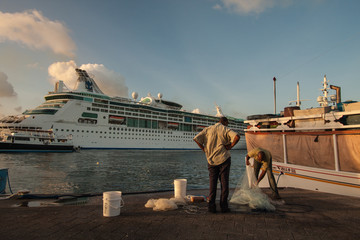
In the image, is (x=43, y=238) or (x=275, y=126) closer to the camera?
(x=43, y=238)

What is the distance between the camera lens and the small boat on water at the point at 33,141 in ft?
104

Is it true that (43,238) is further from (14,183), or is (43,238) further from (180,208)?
(14,183)

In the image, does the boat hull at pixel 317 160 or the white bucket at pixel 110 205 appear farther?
the boat hull at pixel 317 160

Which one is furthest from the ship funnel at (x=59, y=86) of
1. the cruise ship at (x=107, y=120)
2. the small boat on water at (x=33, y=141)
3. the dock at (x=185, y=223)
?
the dock at (x=185, y=223)

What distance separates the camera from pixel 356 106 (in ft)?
Answer: 19.1

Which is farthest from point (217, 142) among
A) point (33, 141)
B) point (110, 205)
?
point (33, 141)

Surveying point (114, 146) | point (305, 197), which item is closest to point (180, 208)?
point (305, 197)

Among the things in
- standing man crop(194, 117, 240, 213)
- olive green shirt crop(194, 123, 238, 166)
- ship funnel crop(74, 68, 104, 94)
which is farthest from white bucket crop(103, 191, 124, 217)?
ship funnel crop(74, 68, 104, 94)

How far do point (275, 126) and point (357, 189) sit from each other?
3.09m

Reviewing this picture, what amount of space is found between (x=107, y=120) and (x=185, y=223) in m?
45.2

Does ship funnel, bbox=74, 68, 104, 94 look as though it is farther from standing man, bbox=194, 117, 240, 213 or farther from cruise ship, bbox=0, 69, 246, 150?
standing man, bbox=194, 117, 240, 213

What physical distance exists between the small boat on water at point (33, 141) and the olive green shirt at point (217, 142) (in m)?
36.6

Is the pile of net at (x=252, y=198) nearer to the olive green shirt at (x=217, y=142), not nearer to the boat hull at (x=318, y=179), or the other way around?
the olive green shirt at (x=217, y=142)

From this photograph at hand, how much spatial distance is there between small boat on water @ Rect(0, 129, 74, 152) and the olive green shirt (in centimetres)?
3662
